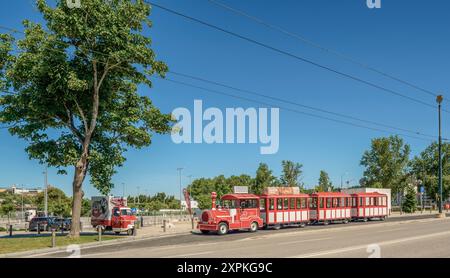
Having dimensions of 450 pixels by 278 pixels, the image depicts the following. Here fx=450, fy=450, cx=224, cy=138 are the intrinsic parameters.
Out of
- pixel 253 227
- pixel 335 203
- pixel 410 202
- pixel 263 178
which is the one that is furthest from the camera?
pixel 263 178

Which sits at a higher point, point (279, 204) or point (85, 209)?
point (279, 204)

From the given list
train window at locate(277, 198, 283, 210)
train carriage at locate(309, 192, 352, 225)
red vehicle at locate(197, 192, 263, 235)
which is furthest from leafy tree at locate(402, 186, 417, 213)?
red vehicle at locate(197, 192, 263, 235)

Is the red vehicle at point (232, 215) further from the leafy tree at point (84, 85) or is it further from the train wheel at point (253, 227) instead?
the leafy tree at point (84, 85)

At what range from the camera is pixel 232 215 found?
3050cm

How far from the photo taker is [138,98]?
29797 millimetres

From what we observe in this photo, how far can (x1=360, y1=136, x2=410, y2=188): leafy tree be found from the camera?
80812mm

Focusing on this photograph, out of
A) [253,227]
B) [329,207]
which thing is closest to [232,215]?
[253,227]

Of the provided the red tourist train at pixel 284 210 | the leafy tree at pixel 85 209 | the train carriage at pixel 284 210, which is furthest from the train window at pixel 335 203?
the leafy tree at pixel 85 209

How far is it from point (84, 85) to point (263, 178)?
5231 centimetres

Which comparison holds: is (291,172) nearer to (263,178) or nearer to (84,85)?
(263,178)

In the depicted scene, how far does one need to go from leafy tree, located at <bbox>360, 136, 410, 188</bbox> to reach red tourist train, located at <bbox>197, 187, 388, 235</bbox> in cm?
3714
